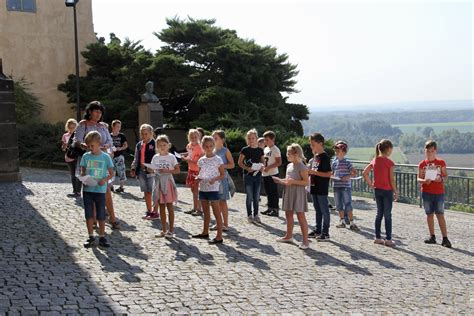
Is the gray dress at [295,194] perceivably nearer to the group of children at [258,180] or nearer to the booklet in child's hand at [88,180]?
the group of children at [258,180]

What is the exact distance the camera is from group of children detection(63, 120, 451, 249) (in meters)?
8.80

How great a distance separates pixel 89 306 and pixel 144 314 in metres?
0.53

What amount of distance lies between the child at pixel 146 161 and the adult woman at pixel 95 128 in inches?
35.4

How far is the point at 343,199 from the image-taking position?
1143 cm

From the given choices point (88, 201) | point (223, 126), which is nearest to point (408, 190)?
point (223, 126)

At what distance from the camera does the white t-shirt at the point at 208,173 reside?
9.33m

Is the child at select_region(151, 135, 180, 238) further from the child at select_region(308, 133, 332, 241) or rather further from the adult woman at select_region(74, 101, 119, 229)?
the child at select_region(308, 133, 332, 241)

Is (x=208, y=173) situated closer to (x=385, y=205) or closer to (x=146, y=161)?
(x=146, y=161)

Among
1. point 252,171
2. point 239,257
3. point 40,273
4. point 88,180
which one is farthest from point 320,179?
point 40,273

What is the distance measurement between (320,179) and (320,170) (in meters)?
0.20

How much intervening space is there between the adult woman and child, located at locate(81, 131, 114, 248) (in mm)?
1017

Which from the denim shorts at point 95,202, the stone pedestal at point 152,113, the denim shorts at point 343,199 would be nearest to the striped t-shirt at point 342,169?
the denim shorts at point 343,199

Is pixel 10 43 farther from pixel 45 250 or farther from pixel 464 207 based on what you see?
pixel 45 250

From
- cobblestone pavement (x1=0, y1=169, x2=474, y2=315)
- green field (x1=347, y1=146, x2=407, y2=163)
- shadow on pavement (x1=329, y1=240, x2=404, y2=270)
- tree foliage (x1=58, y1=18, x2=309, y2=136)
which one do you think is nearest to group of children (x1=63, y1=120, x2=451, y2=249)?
cobblestone pavement (x1=0, y1=169, x2=474, y2=315)
